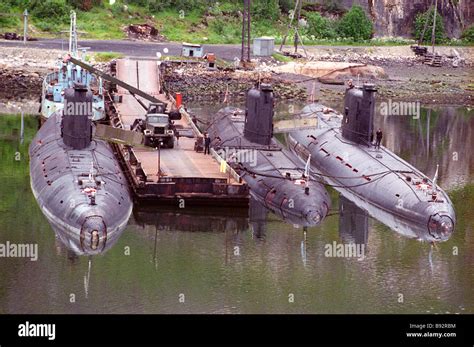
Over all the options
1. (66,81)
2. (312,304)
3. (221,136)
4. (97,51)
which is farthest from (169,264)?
(97,51)

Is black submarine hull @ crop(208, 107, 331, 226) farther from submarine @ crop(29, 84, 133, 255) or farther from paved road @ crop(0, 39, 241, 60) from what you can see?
paved road @ crop(0, 39, 241, 60)

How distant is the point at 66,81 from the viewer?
80875mm

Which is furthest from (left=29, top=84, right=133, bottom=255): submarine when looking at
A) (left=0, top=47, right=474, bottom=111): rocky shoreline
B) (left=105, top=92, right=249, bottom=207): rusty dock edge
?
(left=0, top=47, right=474, bottom=111): rocky shoreline

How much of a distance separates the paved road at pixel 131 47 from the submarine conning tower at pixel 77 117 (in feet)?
143

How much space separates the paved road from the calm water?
141ft

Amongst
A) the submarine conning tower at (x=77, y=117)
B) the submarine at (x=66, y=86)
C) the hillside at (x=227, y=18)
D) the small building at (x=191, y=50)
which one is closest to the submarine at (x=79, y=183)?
the submarine conning tower at (x=77, y=117)

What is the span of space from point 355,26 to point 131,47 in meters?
34.5

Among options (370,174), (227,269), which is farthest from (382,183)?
(227,269)

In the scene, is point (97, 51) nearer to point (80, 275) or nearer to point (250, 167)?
point (250, 167)

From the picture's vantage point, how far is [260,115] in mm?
69625

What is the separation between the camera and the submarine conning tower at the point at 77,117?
6278 cm

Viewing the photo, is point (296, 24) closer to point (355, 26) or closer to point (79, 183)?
point (355, 26)

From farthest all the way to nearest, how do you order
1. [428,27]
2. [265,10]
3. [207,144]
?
[428,27], [265,10], [207,144]

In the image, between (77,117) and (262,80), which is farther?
(262,80)
